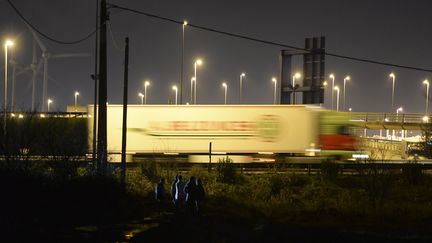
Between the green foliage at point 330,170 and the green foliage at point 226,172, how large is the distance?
15.8ft

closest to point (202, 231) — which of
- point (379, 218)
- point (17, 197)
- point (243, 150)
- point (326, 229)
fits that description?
point (326, 229)

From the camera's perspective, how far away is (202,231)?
16359 mm

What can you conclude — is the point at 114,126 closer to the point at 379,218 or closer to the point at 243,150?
the point at 243,150

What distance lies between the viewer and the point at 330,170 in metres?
30.7

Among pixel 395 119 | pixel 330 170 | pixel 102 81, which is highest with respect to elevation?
pixel 395 119

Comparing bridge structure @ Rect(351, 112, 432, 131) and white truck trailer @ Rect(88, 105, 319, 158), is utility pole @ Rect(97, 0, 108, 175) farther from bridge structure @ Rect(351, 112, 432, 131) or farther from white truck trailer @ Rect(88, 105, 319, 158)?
bridge structure @ Rect(351, 112, 432, 131)

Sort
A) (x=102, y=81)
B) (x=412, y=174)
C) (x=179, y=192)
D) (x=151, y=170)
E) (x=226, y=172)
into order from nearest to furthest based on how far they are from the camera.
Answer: (x=179, y=192) < (x=102, y=81) < (x=151, y=170) < (x=226, y=172) < (x=412, y=174)

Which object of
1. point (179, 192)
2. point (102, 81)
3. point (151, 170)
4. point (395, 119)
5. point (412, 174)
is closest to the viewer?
point (179, 192)

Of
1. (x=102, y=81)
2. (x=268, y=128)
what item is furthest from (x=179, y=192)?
(x=268, y=128)

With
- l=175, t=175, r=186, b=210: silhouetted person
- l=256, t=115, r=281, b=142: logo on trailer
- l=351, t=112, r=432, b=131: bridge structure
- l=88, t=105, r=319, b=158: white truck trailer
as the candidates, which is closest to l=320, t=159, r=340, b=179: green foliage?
l=88, t=105, r=319, b=158: white truck trailer

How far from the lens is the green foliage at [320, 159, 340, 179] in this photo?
30.4 metres

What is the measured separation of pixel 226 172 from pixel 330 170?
18.4ft

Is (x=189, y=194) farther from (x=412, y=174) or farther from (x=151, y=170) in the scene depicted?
(x=412, y=174)

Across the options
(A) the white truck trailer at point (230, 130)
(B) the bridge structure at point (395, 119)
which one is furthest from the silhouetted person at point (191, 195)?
(B) the bridge structure at point (395, 119)
